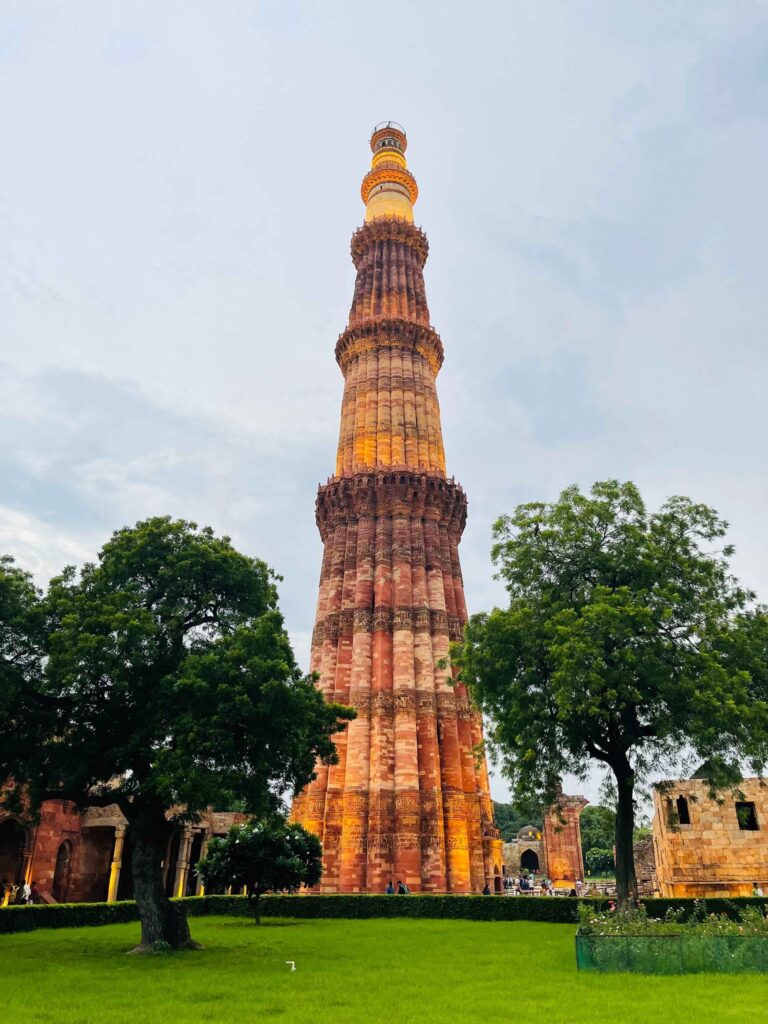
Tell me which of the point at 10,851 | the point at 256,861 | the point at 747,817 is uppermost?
the point at 747,817

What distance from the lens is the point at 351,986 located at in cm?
1317

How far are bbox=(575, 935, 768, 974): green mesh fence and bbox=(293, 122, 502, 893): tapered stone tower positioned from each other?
487 inches

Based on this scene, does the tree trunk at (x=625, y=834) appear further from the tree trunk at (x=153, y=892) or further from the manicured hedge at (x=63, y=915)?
the manicured hedge at (x=63, y=915)

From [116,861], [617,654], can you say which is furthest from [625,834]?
[116,861]

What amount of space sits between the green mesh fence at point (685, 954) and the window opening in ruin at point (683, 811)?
68.9 ft

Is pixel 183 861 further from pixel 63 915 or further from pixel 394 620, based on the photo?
pixel 394 620

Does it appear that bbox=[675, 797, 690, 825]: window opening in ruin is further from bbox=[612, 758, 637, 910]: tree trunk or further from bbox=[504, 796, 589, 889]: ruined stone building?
bbox=[504, 796, 589, 889]: ruined stone building

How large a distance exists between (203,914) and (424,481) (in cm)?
2382

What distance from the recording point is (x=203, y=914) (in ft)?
105

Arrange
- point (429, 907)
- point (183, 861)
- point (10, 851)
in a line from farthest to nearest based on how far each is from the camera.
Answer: point (183, 861)
point (10, 851)
point (429, 907)

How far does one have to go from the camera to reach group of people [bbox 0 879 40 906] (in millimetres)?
29875

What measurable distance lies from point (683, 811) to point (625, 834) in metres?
13.3

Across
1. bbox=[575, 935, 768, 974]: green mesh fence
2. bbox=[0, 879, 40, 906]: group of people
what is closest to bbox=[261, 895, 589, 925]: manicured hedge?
bbox=[0, 879, 40, 906]: group of people

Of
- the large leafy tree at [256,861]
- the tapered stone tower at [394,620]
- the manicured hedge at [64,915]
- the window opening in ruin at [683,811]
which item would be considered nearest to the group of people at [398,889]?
the tapered stone tower at [394,620]
